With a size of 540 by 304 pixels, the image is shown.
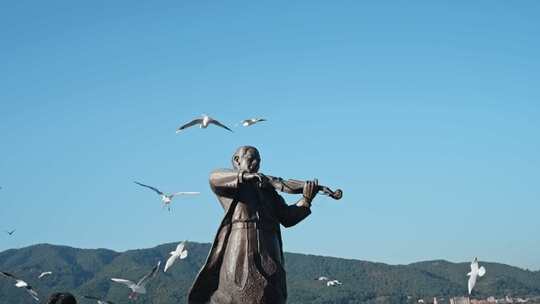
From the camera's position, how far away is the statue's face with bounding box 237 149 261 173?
34.5ft

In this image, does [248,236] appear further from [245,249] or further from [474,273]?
[474,273]

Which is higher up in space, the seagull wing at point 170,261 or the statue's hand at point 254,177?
the statue's hand at point 254,177

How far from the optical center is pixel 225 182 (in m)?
10.3

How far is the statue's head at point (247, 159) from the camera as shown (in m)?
10.5

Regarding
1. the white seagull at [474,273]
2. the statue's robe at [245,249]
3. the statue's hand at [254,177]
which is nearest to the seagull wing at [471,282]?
the white seagull at [474,273]

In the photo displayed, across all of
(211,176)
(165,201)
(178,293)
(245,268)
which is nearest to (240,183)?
(211,176)

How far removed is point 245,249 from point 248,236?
0.64ft

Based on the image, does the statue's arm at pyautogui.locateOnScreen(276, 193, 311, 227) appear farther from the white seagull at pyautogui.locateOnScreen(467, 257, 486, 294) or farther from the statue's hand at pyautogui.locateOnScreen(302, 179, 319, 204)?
the white seagull at pyautogui.locateOnScreen(467, 257, 486, 294)

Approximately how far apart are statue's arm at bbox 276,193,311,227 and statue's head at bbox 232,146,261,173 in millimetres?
658

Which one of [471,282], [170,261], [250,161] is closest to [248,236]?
[250,161]

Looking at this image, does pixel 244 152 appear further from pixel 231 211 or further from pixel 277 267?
pixel 277 267

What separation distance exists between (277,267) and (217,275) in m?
0.84

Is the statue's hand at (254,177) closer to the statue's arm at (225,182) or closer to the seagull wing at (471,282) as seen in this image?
the statue's arm at (225,182)

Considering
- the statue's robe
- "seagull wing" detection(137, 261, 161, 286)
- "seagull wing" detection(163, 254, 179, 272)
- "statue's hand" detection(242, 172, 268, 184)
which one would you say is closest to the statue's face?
the statue's robe
